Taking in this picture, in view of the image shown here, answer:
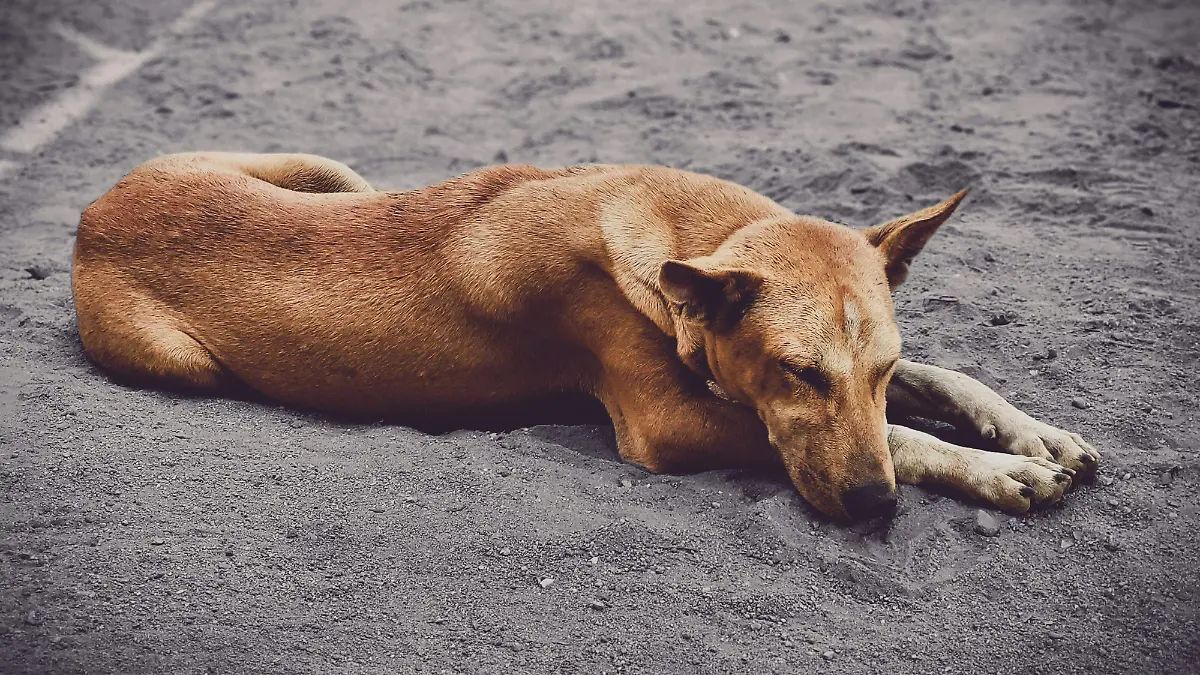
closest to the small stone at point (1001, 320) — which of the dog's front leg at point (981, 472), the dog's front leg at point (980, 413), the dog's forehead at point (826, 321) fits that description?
the dog's front leg at point (980, 413)

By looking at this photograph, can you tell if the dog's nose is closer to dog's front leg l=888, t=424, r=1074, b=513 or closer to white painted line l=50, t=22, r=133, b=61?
dog's front leg l=888, t=424, r=1074, b=513

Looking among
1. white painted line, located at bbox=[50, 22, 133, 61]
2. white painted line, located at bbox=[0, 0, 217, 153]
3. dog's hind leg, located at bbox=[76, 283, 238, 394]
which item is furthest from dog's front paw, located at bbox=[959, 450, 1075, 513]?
white painted line, located at bbox=[50, 22, 133, 61]

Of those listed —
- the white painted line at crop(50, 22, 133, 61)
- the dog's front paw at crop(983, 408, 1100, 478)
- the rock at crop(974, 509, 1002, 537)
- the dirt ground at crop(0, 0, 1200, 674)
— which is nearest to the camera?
the dirt ground at crop(0, 0, 1200, 674)

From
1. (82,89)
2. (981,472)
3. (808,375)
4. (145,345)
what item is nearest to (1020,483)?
(981,472)

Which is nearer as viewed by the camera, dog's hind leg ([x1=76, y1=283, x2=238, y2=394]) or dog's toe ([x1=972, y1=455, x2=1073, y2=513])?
dog's toe ([x1=972, y1=455, x2=1073, y2=513])

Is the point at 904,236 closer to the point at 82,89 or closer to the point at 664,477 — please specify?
the point at 664,477

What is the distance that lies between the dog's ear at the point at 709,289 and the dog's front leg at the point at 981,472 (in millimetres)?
747

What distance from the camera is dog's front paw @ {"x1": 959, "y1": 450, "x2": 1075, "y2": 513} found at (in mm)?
3475

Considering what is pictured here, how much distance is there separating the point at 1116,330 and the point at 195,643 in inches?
144

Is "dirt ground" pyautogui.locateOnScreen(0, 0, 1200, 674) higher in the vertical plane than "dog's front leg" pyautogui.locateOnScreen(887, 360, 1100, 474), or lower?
lower

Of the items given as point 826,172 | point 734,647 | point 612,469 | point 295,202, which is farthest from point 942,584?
point 826,172

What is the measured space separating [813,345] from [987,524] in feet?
2.67

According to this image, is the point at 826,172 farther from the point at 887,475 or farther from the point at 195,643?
the point at 195,643

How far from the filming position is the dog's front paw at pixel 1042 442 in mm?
3652
